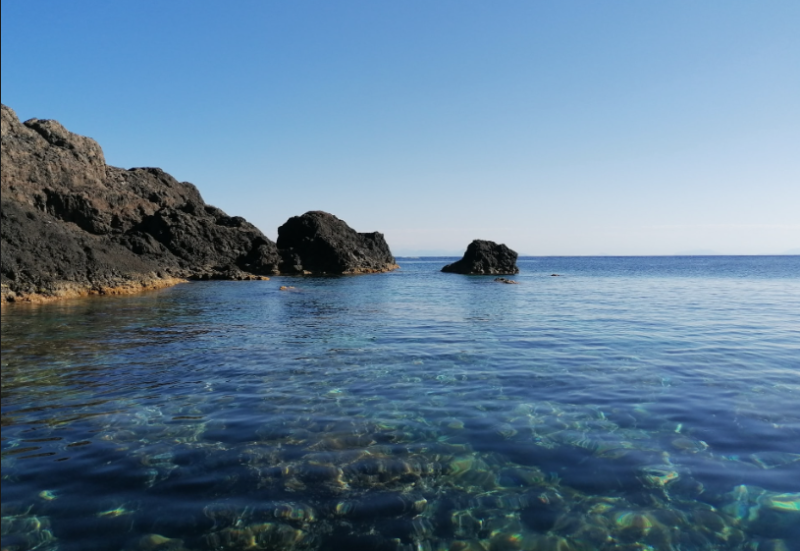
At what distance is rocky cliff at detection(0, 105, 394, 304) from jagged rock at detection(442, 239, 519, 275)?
16.1m

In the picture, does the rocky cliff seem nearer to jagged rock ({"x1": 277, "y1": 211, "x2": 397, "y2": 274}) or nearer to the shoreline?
the shoreline

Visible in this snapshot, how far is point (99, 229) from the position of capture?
2263 inches

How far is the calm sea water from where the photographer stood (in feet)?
18.5

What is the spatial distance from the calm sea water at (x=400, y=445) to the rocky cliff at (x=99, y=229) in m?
18.9

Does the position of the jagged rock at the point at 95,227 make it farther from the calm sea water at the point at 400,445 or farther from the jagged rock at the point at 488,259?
the jagged rock at the point at 488,259

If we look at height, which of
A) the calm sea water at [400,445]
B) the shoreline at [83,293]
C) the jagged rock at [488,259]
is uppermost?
the jagged rock at [488,259]

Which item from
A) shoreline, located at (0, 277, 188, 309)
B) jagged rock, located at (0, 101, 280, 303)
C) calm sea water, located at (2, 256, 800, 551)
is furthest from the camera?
jagged rock, located at (0, 101, 280, 303)

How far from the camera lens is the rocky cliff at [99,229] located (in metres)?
31.7

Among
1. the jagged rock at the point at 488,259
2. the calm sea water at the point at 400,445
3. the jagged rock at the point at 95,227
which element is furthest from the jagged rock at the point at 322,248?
the calm sea water at the point at 400,445

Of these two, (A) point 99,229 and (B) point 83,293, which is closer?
(B) point 83,293

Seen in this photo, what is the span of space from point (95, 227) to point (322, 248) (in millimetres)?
29806

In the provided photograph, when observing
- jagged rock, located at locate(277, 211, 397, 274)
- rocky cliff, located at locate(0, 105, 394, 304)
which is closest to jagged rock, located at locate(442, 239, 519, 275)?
jagged rock, located at locate(277, 211, 397, 274)

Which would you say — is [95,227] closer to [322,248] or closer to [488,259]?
[322,248]

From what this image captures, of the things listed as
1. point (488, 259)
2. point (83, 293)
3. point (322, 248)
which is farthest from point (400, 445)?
point (322, 248)
